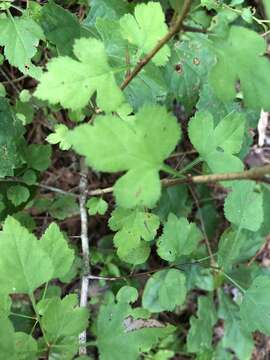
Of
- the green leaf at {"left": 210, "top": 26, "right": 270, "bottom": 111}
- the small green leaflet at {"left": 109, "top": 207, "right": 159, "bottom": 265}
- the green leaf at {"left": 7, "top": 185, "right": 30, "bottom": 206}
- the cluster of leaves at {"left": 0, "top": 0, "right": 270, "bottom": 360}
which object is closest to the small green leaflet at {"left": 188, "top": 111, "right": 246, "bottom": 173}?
the cluster of leaves at {"left": 0, "top": 0, "right": 270, "bottom": 360}

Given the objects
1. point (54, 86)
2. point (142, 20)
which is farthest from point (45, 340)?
point (142, 20)

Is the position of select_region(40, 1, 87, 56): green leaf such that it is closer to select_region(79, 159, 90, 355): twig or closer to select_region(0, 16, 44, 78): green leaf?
select_region(0, 16, 44, 78): green leaf

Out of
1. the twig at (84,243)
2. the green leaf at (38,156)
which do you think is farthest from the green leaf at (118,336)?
the green leaf at (38,156)

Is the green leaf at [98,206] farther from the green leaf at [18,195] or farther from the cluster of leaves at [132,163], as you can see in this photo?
the green leaf at [18,195]

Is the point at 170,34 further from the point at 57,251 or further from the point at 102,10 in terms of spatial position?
the point at 102,10

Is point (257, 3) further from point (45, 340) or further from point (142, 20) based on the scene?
point (45, 340)

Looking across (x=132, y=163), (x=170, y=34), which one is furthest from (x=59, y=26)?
(x=132, y=163)
